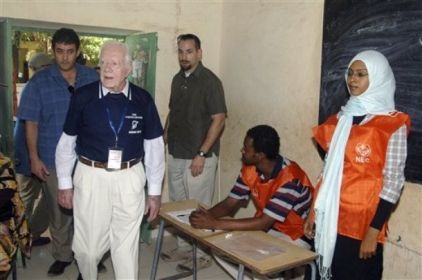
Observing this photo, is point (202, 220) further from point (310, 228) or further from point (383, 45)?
point (383, 45)

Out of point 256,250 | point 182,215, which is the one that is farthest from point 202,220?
point 256,250

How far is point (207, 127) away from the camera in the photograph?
10.7 ft

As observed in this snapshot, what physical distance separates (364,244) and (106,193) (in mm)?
1306

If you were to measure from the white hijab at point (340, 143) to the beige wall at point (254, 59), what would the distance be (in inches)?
24.2

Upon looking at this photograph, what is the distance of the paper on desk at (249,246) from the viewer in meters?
1.93

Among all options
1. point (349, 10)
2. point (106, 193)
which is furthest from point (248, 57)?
point (106, 193)

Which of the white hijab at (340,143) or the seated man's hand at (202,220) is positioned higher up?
the white hijab at (340,143)

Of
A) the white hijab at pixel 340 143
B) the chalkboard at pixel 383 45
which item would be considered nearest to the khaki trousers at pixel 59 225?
the white hijab at pixel 340 143

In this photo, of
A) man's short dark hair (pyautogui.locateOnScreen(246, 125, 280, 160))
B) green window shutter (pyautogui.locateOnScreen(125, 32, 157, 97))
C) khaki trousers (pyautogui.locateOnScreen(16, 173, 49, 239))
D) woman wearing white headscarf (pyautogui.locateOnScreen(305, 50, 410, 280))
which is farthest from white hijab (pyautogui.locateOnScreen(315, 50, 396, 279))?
khaki trousers (pyautogui.locateOnScreen(16, 173, 49, 239))

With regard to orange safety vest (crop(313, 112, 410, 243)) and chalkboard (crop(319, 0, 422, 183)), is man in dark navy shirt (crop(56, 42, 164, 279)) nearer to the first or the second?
orange safety vest (crop(313, 112, 410, 243))

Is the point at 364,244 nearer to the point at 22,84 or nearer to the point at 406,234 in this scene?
the point at 406,234

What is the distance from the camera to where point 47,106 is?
2.86 m

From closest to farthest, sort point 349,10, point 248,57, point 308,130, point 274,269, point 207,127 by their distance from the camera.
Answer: point 274,269, point 349,10, point 308,130, point 207,127, point 248,57

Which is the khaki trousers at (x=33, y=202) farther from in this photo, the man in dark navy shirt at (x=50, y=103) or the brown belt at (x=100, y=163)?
the brown belt at (x=100, y=163)
